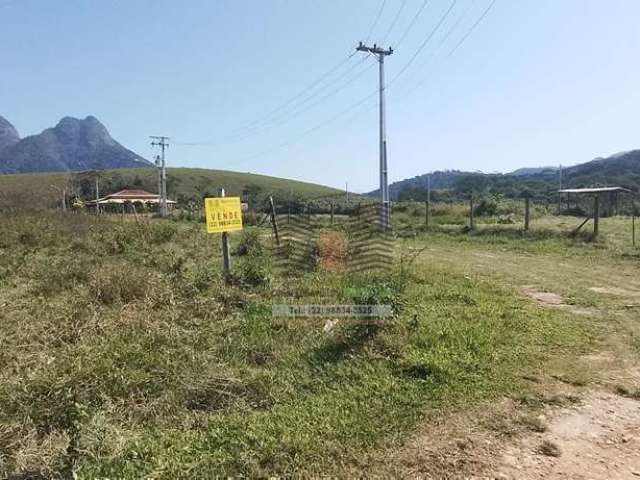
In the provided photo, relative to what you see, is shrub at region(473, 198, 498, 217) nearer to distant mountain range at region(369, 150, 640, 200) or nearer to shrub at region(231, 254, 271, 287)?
shrub at region(231, 254, 271, 287)

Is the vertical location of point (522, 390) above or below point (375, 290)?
below

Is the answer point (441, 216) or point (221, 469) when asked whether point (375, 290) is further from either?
point (441, 216)

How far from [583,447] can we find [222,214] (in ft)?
16.2

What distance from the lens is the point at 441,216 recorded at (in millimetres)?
22078

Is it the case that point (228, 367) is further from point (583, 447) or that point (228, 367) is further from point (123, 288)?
point (583, 447)

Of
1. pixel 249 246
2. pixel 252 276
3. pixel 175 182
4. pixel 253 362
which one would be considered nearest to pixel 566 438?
pixel 253 362

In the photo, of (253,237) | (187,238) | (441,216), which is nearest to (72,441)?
(253,237)

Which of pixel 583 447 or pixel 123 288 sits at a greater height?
pixel 123 288

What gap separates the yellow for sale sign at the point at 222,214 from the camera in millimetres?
6125

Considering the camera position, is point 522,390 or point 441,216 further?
point 441,216

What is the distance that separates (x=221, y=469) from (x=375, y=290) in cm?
251

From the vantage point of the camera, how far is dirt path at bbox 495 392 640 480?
8.14ft

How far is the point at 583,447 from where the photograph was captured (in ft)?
8.95

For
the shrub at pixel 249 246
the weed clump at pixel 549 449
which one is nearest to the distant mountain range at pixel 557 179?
the shrub at pixel 249 246
